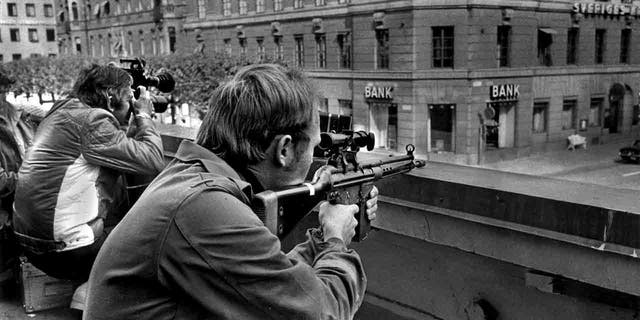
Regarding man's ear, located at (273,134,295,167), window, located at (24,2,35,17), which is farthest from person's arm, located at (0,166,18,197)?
window, located at (24,2,35,17)

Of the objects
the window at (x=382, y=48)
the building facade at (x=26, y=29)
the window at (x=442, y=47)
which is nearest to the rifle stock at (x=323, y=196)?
the window at (x=442, y=47)

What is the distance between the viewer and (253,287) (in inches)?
76.0

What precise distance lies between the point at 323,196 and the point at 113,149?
5.21 ft

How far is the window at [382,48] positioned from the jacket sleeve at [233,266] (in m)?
29.9

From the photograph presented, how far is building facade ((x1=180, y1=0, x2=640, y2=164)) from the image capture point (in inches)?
1177

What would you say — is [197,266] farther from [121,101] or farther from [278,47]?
[278,47]

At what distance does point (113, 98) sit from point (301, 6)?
33501mm

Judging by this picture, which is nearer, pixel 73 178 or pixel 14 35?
pixel 73 178

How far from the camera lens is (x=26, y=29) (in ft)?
168

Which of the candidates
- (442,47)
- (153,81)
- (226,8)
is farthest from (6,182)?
(226,8)

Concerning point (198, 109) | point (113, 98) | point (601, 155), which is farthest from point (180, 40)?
point (113, 98)

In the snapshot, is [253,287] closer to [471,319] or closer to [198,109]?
[471,319]

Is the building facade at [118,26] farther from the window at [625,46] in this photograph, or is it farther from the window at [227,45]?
the window at [625,46]

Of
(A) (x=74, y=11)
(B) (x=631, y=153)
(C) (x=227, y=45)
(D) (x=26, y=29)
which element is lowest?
(B) (x=631, y=153)
